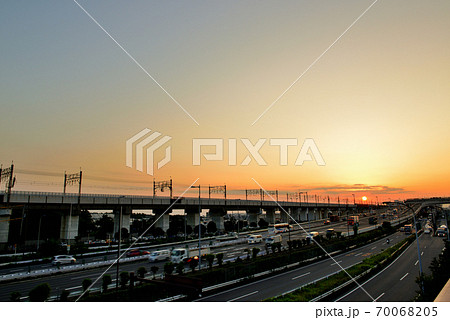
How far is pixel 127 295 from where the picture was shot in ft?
57.7

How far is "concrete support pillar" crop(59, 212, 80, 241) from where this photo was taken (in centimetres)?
5341

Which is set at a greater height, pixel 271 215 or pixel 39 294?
pixel 271 215

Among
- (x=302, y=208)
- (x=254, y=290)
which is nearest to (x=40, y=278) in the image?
(x=254, y=290)

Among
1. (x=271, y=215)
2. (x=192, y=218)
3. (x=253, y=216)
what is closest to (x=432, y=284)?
(x=192, y=218)

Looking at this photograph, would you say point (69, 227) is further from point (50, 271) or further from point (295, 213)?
point (295, 213)

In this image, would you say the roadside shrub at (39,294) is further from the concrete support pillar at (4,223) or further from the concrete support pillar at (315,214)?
the concrete support pillar at (315,214)

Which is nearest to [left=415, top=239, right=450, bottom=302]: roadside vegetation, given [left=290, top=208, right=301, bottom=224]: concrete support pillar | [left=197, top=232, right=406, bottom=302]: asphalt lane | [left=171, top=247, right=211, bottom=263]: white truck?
[left=197, top=232, right=406, bottom=302]: asphalt lane

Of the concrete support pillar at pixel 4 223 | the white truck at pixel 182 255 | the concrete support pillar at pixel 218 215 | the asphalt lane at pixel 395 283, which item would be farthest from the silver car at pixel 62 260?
the concrete support pillar at pixel 218 215

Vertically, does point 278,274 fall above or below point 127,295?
below

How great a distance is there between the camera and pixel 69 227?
5341 cm

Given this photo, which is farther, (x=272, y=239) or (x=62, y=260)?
(x=272, y=239)
